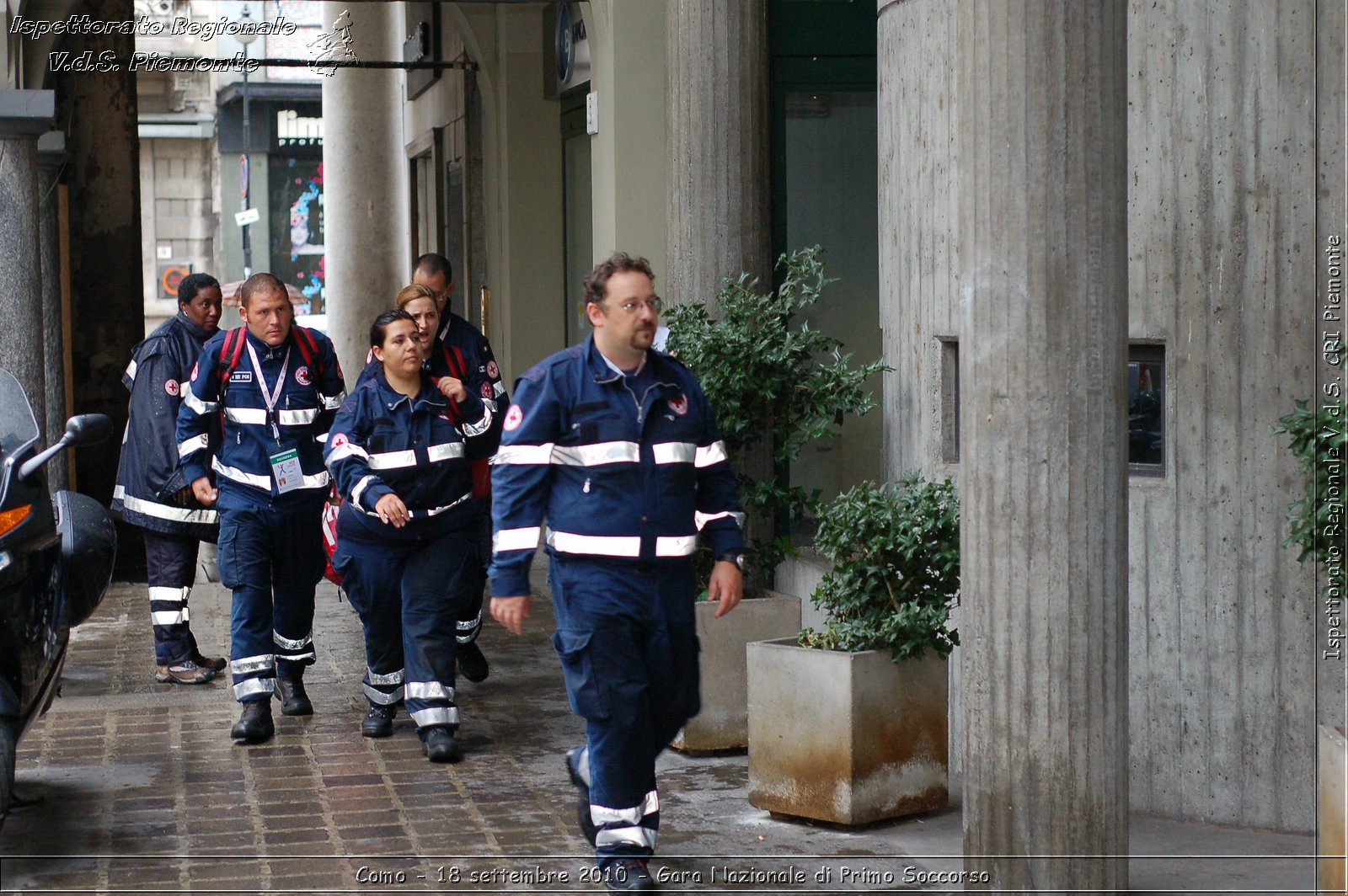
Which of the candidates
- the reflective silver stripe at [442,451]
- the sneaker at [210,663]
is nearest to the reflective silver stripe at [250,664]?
the reflective silver stripe at [442,451]

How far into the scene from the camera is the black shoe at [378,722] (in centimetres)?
771

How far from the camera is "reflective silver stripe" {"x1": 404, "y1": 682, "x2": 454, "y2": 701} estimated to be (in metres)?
7.34

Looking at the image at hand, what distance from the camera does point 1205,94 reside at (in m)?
6.13

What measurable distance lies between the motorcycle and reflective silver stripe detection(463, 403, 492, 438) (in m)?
1.74

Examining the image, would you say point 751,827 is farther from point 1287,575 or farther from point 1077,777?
point 1287,575

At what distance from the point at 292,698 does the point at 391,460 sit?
157 centimetres

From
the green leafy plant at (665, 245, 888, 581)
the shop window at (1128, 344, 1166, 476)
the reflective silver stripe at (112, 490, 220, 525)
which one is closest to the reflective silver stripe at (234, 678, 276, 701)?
the reflective silver stripe at (112, 490, 220, 525)

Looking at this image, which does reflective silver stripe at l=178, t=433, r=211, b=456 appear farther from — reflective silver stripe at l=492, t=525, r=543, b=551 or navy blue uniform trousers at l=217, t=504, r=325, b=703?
reflective silver stripe at l=492, t=525, r=543, b=551

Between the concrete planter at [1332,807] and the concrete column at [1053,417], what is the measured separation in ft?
1.86

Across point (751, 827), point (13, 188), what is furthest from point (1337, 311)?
point (13, 188)

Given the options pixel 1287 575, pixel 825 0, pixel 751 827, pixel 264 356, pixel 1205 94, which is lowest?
pixel 751 827

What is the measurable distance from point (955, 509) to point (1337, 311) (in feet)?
4.87

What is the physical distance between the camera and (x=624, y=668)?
5293 mm

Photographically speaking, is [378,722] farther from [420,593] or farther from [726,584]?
[726,584]
